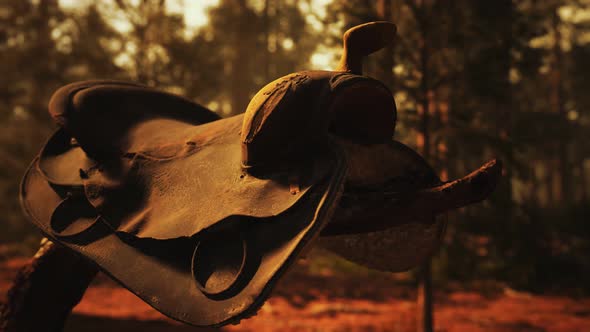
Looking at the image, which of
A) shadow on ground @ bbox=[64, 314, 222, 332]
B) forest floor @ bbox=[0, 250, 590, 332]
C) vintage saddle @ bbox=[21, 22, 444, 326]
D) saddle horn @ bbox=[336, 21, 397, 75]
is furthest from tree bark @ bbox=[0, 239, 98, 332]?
shadow on ground @ bbox=[64, 314, 222, 332]

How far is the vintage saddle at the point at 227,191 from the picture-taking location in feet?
2.76

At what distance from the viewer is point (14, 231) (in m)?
10.2

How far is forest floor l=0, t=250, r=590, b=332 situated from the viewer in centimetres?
407

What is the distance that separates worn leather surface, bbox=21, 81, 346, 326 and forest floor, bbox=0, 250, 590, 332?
249cm

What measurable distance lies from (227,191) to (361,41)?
0.52 meters

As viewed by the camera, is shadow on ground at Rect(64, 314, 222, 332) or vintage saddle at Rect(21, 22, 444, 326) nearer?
vintage saddle at Rect(21, 22, 444, 326)

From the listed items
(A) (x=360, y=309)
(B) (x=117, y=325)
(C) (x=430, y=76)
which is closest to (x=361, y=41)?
(C) (x=430, y=76)

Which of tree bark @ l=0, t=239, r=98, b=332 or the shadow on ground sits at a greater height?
tree bark @ l=0, t=239, r=98, b=332

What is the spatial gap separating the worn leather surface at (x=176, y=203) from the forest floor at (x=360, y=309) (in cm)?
249

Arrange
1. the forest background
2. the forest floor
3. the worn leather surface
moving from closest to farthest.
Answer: the worn leather surface < the forest background < the forest floor

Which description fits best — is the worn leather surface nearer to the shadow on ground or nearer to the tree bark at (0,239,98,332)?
the tree bark at (0,239,98,332)

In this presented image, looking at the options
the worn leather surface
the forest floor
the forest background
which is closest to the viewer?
the worn leather surface

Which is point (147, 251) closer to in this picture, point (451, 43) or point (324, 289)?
point (451, 43)

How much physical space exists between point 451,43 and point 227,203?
3244 mm
